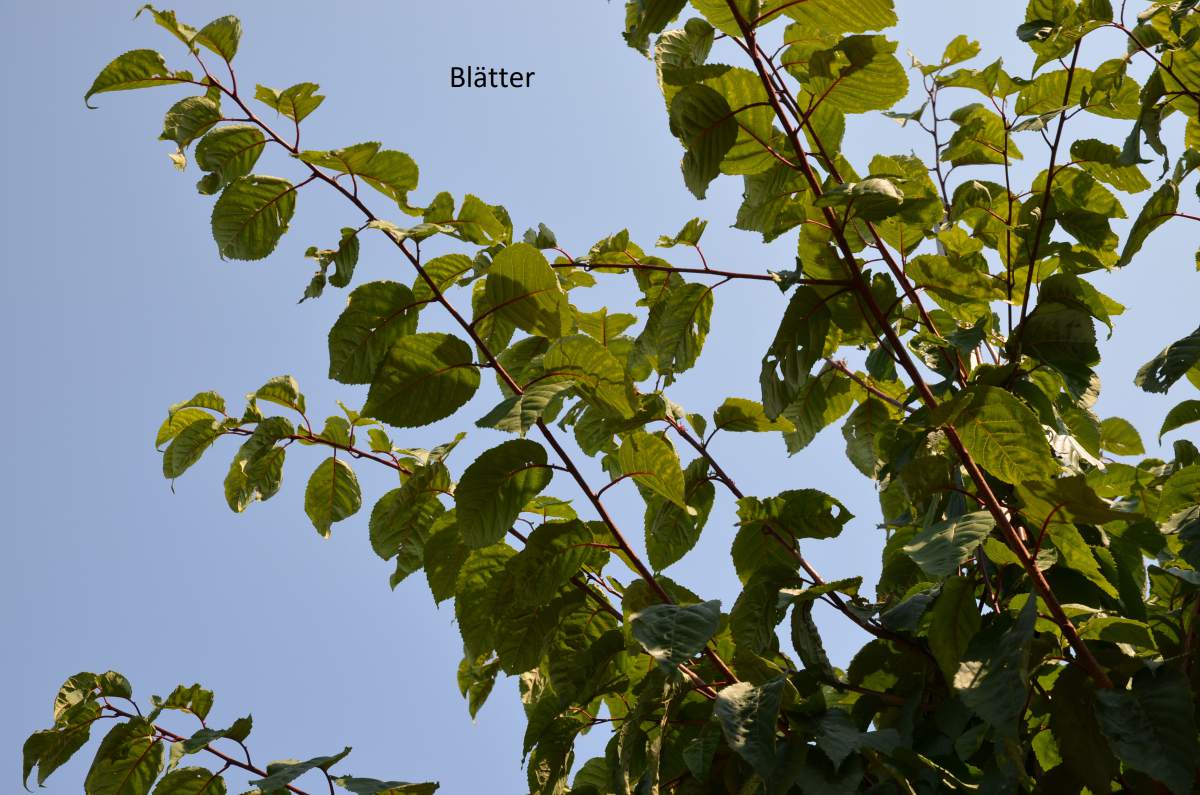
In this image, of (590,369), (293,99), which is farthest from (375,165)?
(590,369)

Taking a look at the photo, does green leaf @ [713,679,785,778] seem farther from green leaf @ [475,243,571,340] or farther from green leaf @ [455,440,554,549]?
green leaf @ [475,243,571,340]

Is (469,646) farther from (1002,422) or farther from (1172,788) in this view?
(1172,788)

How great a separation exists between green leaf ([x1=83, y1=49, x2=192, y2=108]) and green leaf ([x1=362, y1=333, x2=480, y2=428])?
24.3 inches

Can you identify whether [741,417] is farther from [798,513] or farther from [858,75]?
[858,75]

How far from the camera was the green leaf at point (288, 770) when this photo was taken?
1.54 metres

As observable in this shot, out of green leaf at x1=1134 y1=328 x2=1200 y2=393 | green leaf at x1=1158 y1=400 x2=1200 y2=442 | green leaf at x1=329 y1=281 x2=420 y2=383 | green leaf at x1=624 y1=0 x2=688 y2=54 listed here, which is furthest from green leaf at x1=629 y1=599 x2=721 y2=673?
green leaf at x1=1158 y1=400 x2=1200 y2=442

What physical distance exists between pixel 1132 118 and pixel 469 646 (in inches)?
71.8

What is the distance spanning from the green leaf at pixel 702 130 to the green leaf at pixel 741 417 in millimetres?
588

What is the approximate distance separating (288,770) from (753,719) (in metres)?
0.75

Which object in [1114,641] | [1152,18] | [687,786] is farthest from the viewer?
[1152,18]

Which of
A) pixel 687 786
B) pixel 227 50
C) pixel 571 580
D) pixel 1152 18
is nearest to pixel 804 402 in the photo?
pixel 571 580

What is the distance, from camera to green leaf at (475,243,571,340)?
1.63 meters

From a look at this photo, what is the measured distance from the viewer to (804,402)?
2.24m

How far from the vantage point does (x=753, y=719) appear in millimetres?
1365
